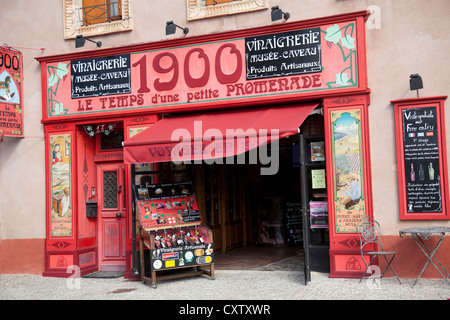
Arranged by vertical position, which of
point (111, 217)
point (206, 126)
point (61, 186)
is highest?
point (206, 126)

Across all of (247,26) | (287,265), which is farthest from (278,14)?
(287,265)

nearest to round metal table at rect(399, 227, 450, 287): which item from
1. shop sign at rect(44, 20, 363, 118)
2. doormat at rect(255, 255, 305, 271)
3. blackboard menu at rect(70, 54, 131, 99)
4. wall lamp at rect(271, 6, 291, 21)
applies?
doormat at rect(255, 255, 305, 271)

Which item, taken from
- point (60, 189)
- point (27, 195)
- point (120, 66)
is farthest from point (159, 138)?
point (27, 195)

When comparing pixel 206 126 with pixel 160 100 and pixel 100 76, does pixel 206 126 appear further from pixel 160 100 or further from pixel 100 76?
pixel 100 76

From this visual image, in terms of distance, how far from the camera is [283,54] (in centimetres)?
823

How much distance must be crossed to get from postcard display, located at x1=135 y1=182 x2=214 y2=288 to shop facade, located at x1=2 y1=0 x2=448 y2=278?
27 centimetres

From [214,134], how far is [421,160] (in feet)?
10.1

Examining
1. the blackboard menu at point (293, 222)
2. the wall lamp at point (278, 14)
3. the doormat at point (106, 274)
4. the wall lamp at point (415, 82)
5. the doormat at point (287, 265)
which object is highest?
the wall lamp at point (278, 14)

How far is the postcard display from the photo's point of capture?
7.81 m

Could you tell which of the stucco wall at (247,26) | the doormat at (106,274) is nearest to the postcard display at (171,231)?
the doormat at (106,274)

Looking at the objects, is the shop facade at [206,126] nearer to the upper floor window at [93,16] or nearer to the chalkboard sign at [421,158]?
the chalkboard sign at [421,158]

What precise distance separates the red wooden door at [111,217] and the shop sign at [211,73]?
1299mm

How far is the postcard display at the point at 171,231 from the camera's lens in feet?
25.6

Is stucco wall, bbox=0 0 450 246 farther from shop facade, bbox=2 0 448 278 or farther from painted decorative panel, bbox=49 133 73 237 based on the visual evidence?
painted decorative panel, bbox=49 133 73 237
